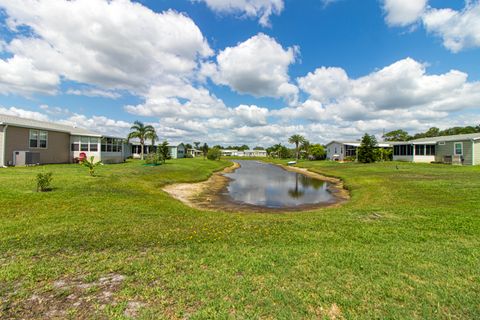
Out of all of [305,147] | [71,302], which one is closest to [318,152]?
[305,147]

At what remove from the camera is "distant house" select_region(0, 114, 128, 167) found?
2350cm

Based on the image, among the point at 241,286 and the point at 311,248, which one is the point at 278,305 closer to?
the point at 241,286

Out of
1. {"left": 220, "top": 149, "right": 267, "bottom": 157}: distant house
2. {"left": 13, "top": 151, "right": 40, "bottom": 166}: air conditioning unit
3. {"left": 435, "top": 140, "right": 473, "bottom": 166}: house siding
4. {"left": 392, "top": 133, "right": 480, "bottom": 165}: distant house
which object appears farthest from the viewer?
{"left": 220, "top": 149, "right": 267, "bottom": 157}: distant house

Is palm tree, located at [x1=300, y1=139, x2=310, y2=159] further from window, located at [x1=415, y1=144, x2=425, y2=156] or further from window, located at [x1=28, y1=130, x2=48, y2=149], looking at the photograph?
window, located at [x1=28, y1=130, x2=48, y2=149]

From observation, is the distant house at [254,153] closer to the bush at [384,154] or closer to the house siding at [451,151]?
the bush at [384,154]

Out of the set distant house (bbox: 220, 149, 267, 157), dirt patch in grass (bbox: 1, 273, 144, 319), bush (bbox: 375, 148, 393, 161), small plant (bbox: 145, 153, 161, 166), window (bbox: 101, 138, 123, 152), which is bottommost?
dirt patch in grass (bbox: 1, 273, 144, 319)

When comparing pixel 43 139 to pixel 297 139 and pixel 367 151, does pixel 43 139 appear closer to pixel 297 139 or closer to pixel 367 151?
pixel 367 151

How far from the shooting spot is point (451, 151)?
35.5 metres

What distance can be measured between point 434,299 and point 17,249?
8.44m

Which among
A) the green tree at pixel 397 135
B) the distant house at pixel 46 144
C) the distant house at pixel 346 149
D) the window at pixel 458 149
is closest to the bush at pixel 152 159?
the distant house at pixel 46 144

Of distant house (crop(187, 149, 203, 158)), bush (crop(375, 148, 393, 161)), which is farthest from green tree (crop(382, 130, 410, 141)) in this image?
distant house (crop(187, 149, 203, 158))

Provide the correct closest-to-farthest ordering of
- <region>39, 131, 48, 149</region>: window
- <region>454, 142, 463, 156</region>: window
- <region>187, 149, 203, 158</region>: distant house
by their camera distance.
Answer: <region>39, 131, 48, 149</region>: window, <region>454, 142, 463, 156</region>: window, <region>187, 149, 203, 158</region>: distant house

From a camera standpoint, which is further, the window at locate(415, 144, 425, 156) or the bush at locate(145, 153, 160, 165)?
the window at locate(415, 144, 425, 156)

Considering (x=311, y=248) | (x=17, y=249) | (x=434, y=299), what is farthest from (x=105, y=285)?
(x=434, y=299)
